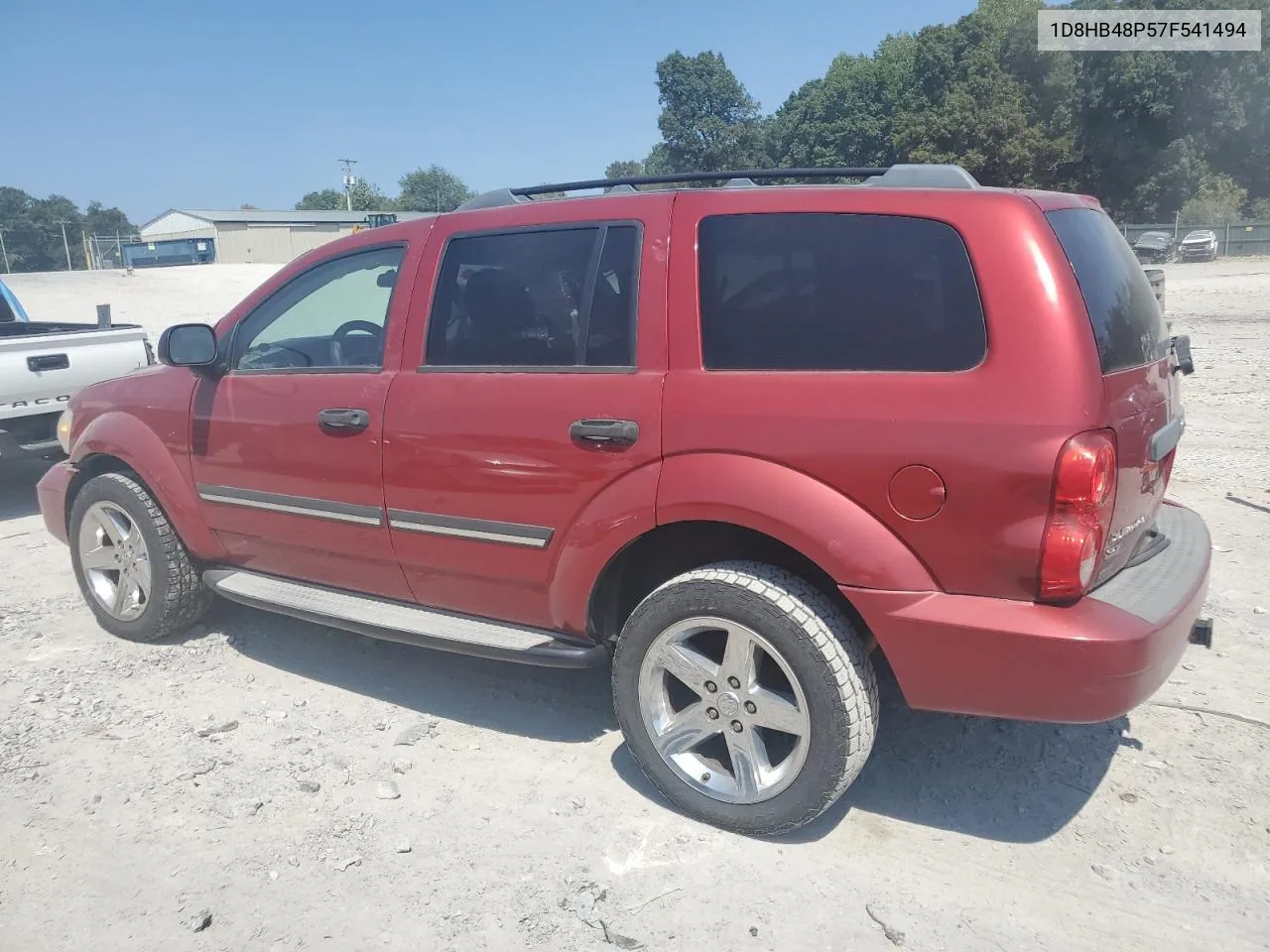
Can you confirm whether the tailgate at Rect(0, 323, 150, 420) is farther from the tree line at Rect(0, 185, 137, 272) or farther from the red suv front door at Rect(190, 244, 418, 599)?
the tree line at Rect(0, 185, 137, 272)

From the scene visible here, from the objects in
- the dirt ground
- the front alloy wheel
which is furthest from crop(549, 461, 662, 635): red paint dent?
the front alloy wheel

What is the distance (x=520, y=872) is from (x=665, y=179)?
234 centimetres

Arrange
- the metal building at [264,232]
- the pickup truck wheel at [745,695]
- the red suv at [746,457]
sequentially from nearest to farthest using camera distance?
the red suv at [746,457] < the pickup truck wheel at [745,695] < the metal building at [264,232]

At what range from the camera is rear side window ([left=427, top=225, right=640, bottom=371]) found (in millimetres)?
3202

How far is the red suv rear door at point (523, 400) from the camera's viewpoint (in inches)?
122

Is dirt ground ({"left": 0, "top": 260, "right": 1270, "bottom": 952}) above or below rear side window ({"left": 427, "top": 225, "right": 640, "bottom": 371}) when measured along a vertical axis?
below

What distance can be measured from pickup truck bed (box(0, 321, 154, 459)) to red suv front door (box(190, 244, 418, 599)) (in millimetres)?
3227

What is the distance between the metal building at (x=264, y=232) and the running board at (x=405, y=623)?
54850mm

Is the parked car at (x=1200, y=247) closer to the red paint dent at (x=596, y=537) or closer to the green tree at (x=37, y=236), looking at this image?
the red paint dent at (x=596, y=537)

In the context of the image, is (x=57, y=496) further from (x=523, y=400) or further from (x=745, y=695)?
(x=745, y=695)

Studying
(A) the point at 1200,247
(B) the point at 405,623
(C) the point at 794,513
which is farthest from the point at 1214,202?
(B) the point at 405,623

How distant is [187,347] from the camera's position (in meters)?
3.99

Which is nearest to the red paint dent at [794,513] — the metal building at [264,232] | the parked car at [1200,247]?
the parked car at [1200,247]

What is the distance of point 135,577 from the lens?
4527 millimetres
